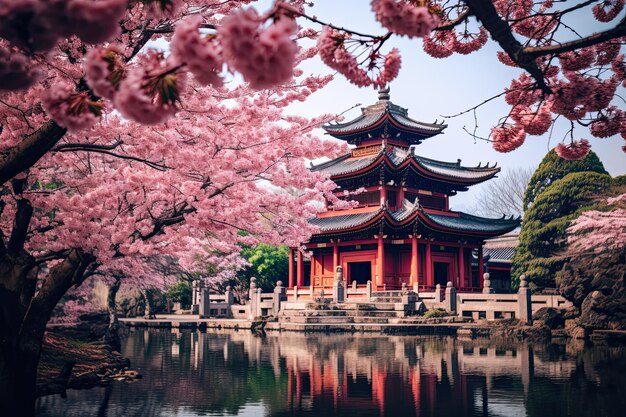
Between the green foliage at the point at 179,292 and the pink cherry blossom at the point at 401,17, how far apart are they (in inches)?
1475

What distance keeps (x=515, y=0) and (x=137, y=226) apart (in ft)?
21.6

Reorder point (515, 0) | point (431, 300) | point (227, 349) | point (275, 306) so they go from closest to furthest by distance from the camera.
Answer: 1. point (515, 0)
2. point (227, 349)
3. point (431, 300)
4. point (275, 306)

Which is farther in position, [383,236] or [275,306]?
[383,236]

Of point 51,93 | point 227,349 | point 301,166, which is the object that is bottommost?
point 227,349

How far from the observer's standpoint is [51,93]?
3.32 metres

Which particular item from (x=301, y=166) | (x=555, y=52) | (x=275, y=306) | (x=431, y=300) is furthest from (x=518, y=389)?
(x=275, y=306)

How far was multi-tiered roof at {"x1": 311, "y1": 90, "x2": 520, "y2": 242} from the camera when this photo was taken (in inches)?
1353

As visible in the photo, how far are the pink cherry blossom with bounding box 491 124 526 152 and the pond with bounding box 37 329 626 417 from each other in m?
3.99

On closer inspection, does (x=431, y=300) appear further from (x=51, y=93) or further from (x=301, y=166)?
(x=51, y=93)

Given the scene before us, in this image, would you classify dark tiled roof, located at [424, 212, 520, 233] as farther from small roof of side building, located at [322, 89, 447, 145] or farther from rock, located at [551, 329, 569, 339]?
rock, located at [551, 329, 569, 339]

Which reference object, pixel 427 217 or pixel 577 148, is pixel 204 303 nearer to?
pixel 427 217

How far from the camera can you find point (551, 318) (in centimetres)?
2377

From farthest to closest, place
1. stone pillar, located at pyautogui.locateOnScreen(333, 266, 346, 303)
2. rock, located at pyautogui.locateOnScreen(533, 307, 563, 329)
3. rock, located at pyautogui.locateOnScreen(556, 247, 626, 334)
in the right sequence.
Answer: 1. stone pillar, located at pyautogui.locateOnScreen(333, 266, 346, 303)
2. rock, located at pyautogui.locateOnScreen(533, 307, 563, 329)
3. rock, located at pyautogui.locateOnScreen(556, 247, 626, 334)

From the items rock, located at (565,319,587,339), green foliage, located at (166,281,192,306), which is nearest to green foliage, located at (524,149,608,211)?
rock, located at (565,319,587,339)
